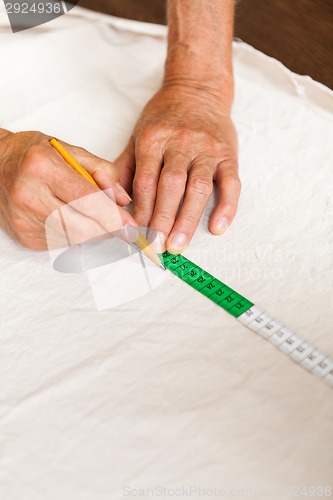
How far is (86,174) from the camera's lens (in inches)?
40.7

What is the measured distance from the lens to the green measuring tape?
92 cm

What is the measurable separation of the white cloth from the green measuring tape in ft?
0.05

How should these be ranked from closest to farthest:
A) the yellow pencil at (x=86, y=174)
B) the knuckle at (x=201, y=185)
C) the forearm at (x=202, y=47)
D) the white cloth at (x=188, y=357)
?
the white cloth at (x=188, y=357) < the yellow pencil at (x=86, y=174) < the knuckle at (x=201, y=185) < the forearm at (x=202, y=47)

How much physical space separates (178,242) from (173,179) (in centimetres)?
13

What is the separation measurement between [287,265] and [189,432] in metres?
0.37

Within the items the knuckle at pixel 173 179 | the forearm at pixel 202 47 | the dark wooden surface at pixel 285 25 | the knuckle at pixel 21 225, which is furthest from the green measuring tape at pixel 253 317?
the dark wooden surface at pixel 285 25

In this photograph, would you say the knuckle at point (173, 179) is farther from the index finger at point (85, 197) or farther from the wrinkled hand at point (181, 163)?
the index finger at point (85, 197)

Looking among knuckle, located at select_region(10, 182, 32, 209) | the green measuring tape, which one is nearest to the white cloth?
the green measuring tape

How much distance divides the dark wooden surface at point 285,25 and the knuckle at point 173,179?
597 millimetres

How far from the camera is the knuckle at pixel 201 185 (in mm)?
1135

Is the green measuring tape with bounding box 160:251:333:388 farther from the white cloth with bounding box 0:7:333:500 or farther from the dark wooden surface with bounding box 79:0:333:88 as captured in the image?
the dark wooden surface with bounding box 79:0:333:88

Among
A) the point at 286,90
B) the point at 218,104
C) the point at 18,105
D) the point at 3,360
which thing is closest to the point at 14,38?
the point at 18,105

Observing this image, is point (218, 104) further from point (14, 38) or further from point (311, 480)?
point (311, 480)

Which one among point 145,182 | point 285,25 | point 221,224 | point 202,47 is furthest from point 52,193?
point 285,25
